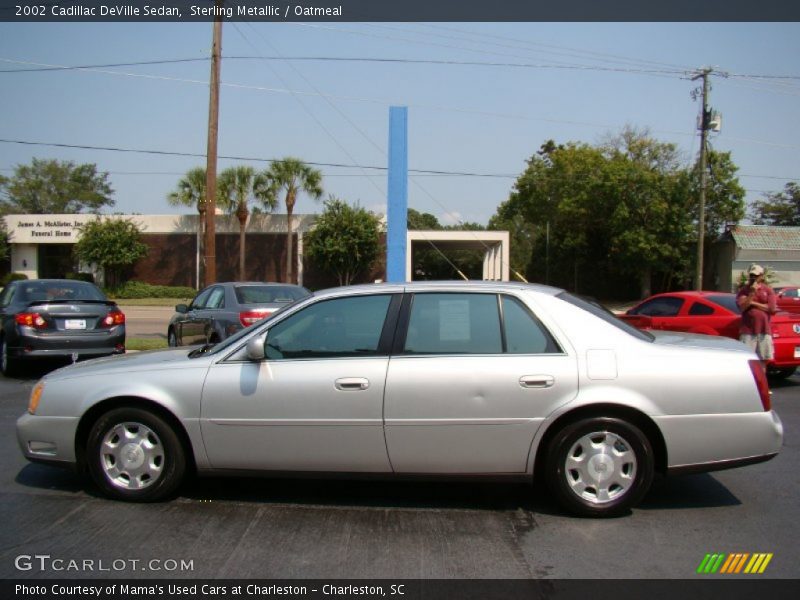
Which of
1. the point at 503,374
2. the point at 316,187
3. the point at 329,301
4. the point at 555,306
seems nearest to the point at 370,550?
the point at 503,374

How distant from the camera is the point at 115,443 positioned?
464 cm

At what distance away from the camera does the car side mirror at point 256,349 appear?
4398 mm

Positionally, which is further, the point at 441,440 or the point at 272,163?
the point at 272,163

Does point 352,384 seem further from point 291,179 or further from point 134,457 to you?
point 291,179

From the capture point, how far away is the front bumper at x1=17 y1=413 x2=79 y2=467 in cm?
469

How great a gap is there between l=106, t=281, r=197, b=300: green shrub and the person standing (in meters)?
34.5

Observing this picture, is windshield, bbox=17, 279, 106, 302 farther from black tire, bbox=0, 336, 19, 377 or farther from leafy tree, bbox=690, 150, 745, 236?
→ leafy tree, bbox=690, 150, 745, 236

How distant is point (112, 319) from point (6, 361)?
5.41ft

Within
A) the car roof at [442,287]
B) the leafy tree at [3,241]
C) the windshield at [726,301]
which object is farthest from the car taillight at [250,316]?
the leafy tree at [3,241]

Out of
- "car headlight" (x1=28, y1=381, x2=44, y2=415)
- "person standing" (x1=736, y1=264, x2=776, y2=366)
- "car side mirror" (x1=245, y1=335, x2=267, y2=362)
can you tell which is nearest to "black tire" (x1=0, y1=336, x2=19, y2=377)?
"car headlight" (x1=28, y1=381, x2=44, y2=415)

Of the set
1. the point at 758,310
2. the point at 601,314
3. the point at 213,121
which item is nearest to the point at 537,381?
the point at 601,314

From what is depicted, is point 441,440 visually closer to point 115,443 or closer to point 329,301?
point 329,301
